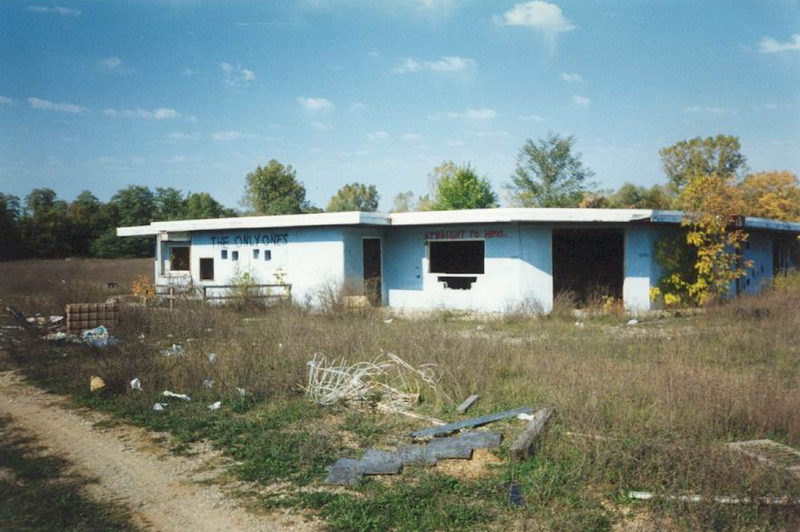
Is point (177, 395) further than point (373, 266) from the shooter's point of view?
No

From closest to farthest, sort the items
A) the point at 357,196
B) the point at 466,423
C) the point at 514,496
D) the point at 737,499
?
the point at 737,499 < the point at 514,496 < the point at 466,423 < the point at 357,196

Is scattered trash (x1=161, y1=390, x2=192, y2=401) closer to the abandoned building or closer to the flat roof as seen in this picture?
the abandoned building

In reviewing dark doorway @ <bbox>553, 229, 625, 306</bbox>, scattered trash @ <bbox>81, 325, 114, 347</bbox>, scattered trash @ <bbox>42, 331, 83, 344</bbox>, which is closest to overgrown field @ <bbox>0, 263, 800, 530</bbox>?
scattered trash @ <bbox>81, 325, 114, 347</bbox>

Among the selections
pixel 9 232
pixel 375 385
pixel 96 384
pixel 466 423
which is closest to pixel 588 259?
pixel 375 385

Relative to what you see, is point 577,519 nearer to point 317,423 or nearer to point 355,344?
point 317,423

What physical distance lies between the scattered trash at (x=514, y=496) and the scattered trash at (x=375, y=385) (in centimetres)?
220

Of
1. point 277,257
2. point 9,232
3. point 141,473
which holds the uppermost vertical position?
point 9,232

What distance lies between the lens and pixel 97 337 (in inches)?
460

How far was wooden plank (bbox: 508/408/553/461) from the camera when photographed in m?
5.33

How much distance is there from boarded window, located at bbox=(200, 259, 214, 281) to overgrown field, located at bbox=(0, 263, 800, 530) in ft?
26.6

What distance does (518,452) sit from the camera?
210 inches

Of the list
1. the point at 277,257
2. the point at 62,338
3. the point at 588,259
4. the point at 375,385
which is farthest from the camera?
the point at 588,259

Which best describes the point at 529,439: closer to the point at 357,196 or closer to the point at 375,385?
the point at 375,385

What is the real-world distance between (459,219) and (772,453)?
1163 centimetres
